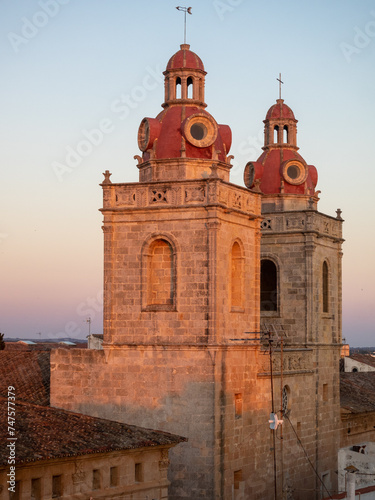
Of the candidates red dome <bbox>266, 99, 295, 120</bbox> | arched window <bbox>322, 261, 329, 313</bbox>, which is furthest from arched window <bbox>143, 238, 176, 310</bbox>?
red dome <bbox>266, 99, 295, 120</bbox>

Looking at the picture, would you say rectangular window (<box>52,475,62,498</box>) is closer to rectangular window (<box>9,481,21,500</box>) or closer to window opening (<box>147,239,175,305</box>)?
rectangular window (<box>9,481,21,500</box>)


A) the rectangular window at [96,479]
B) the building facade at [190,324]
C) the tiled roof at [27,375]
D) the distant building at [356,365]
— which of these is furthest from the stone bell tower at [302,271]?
the distant building at [356,365]

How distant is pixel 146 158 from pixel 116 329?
22.5 ft

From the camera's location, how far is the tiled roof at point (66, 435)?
3086 centimetres

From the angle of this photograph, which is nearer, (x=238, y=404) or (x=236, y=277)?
(x=238, y=404)

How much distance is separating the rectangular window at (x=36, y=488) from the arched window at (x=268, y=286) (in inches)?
778

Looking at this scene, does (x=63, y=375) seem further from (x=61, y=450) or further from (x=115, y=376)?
(x=61, y=450)

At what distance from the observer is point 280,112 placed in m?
49.7

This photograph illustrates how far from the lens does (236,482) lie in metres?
37.8

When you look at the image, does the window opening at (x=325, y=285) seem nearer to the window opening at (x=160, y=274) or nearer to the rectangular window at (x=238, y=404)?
the rectangular window at (x=238, y=404)

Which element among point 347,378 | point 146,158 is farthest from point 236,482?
point 347,378

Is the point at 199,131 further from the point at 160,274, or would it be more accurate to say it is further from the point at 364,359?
the point at 364,359

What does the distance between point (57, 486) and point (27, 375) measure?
37.2 ft

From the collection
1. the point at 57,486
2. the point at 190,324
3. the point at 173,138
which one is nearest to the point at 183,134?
the point at 173,138
